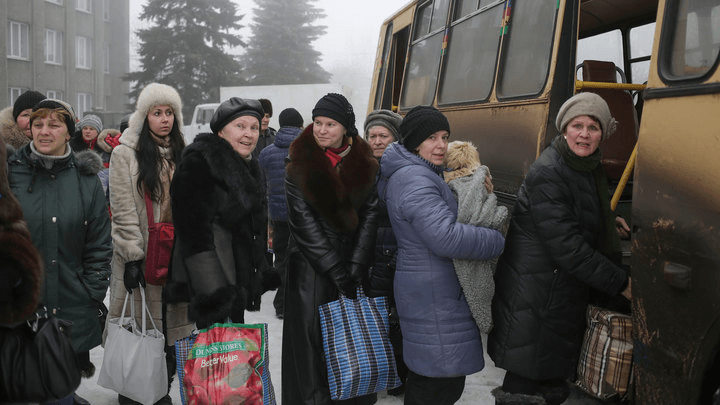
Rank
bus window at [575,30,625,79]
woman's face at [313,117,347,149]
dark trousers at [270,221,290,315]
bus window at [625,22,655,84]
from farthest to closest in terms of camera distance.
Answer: bus window at [575,30,625,79], dark trousers at [270,221,290,315], bus window at [625,22,655,84], woman's face at [313,117,347,149]

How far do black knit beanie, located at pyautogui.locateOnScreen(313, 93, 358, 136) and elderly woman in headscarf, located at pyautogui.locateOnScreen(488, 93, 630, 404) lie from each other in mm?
1028

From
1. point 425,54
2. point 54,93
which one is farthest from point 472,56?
point 54,93

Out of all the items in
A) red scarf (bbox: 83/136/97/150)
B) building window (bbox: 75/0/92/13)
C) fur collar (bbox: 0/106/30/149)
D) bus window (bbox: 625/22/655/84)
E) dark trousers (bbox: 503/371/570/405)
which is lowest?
dark trousers (bbox: 503/371/570/405)

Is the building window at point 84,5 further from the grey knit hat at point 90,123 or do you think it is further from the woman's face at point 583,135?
the woman's face at point 583,135

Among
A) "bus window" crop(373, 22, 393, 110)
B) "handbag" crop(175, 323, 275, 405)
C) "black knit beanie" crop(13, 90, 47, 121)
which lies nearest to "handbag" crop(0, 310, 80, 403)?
"handbag" crop(175, 323, 275, 405)

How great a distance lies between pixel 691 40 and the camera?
2.65 m

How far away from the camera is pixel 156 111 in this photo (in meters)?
3.95

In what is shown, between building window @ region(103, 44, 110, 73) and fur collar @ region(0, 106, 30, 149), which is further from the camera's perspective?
building window @ region(103, 44, 110, 73)

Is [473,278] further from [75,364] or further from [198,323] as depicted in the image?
[75,364]


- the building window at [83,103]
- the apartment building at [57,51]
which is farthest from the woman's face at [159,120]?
the building window at [83,103]

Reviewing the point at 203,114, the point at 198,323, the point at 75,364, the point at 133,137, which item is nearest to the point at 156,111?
the point at 133,137

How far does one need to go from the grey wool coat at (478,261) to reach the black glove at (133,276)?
204 cm

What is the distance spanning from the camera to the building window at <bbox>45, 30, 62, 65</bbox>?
30000 millimetres

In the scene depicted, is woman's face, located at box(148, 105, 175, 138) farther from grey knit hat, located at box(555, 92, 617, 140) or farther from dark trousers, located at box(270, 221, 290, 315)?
grey knit hat, located at box(555, 92, 617, 140)
